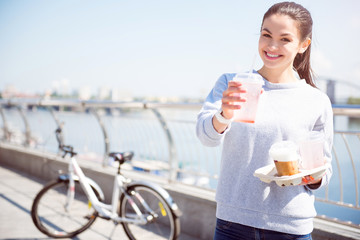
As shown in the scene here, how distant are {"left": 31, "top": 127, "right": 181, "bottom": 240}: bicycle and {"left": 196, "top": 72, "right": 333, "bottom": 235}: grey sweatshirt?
172cm

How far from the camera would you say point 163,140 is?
406 centimetres

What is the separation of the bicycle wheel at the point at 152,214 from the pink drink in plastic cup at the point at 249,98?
1.95 metres

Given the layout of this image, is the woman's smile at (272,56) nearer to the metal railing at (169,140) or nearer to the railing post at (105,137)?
the metal railing at (169,140)

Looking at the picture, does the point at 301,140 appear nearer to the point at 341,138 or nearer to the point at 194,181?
the point at 341,138

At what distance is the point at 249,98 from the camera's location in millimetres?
1202

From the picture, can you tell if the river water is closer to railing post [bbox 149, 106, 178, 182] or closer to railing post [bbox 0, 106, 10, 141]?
railing post [bbox 149, 106, 178, 182]

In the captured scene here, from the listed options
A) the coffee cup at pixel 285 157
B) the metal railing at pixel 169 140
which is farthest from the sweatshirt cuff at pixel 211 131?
the metal railing at pixel 169 140

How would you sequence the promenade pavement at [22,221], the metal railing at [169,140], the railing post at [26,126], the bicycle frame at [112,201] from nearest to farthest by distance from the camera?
the metal railing at [169,140], the bicycle frame at [112,201], the promenade pavement at [22,221], the railing post at [26,126]

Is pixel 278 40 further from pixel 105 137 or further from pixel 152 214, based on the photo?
pixel 105 137

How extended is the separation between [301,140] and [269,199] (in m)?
0.25

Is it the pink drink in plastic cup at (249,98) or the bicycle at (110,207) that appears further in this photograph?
the bicycle at (110,207)

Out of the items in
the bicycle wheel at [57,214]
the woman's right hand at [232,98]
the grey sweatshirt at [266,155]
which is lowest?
the bicycle wheel at [57,214]

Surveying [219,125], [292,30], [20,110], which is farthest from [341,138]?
[20,110]

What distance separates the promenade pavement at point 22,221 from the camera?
3482 mm
